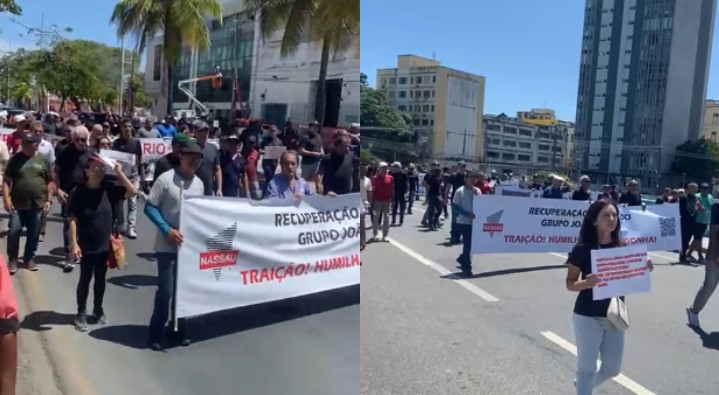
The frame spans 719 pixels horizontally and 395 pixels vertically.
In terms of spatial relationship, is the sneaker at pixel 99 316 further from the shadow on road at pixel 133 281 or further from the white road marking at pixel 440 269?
the white road marking at pixel 440 269

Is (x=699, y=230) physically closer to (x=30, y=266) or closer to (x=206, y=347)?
(x=206, y=347)

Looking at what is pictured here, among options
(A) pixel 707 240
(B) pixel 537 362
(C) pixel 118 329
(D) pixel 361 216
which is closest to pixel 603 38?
(D) pixel 361 216

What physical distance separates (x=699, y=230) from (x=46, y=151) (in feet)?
12.7

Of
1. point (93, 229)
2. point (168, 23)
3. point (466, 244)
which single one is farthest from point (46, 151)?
point (466, 244)

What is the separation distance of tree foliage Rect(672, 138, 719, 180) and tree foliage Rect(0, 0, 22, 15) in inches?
139

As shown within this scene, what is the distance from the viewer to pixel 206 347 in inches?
126

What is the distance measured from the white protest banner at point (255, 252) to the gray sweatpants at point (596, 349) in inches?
45.8

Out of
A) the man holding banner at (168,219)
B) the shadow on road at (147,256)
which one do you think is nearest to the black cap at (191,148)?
the man holding banner at (168,219)

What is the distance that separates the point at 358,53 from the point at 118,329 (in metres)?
2.35

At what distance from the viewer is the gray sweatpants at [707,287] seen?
2.18m

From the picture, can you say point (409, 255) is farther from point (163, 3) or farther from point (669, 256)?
point (163, 3)

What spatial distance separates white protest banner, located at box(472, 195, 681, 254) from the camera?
2.15 metres

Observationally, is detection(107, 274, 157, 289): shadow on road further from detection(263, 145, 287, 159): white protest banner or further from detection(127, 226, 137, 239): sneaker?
detection(263, 145, 287, 159): white protest banner

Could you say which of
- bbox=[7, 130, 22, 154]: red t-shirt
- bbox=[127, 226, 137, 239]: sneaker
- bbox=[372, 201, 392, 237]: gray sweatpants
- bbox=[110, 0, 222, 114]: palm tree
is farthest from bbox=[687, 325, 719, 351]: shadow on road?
bbox=[7, 130, 22, 154]: red t-shirt
